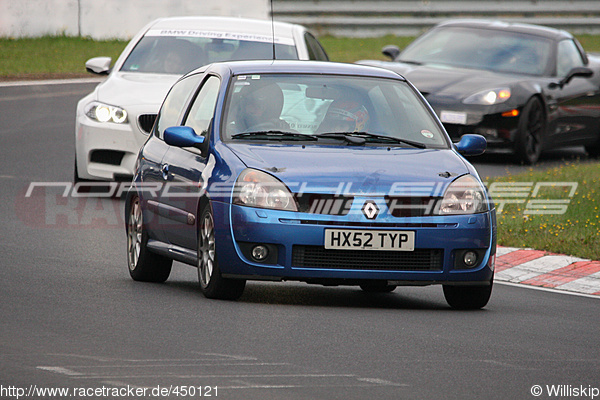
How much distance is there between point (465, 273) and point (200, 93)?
2.39 meters

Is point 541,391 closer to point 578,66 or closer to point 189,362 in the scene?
point 189,362

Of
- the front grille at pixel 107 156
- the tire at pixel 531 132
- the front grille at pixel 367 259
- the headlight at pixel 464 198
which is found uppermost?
the headlight at pixel 464 198

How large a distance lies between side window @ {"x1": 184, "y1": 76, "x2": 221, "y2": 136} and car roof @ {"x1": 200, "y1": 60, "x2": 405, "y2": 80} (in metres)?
0.14

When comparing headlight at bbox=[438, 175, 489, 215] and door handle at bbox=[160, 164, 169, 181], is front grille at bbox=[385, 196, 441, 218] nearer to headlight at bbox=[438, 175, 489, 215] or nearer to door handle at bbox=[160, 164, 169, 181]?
headlight at bbox=[438, 175, 489, 215]

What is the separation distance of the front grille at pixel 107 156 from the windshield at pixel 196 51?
119 cm

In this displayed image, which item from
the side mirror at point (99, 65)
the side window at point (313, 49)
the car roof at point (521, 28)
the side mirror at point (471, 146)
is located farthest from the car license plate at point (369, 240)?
the car roof at point (521, 28)

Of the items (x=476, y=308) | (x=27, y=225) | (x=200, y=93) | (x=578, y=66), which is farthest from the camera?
(x=578, y=66)

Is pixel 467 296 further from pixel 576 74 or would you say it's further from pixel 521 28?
pixel 521 28

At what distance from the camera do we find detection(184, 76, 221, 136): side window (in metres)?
9.23

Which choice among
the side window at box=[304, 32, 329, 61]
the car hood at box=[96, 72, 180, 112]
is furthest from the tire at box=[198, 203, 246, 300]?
the side window at box=[304, 32, 329, 61]

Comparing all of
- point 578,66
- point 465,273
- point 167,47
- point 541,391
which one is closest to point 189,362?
point 541,391

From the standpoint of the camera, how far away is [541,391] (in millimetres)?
6188

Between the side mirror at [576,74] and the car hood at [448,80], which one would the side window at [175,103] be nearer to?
the car hood at [448,80]

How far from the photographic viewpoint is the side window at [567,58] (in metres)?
18.7
